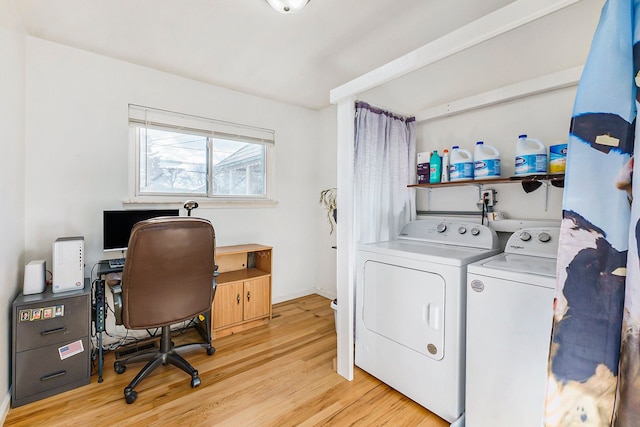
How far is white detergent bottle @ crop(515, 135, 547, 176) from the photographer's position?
5.96 feet

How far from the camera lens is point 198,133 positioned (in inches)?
113

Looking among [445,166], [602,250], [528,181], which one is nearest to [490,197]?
[528,181]

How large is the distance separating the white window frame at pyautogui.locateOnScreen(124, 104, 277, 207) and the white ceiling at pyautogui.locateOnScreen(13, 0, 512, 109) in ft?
1.39

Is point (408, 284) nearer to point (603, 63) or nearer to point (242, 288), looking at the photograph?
point (603, 63)

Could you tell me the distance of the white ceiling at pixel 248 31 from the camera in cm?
177

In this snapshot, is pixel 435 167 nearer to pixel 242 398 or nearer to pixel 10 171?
pixel 242 398

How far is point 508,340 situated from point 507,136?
1487mm

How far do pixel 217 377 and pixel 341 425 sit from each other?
3.09 ft

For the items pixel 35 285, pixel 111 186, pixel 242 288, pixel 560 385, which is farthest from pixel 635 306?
pixel 111 186

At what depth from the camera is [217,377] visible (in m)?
2.03

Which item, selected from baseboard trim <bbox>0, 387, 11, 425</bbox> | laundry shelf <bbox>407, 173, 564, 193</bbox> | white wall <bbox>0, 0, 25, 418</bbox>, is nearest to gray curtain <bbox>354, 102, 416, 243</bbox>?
laundry shelf <bbox>407, 173, 564, 193</bbox>

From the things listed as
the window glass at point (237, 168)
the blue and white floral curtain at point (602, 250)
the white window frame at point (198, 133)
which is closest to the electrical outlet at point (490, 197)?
the blue and white floral curtain at point (602, 250)

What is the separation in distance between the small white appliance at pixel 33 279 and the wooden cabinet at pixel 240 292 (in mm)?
1154

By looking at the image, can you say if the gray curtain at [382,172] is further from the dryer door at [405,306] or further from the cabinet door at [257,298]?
the cabinet door at [257,298]
